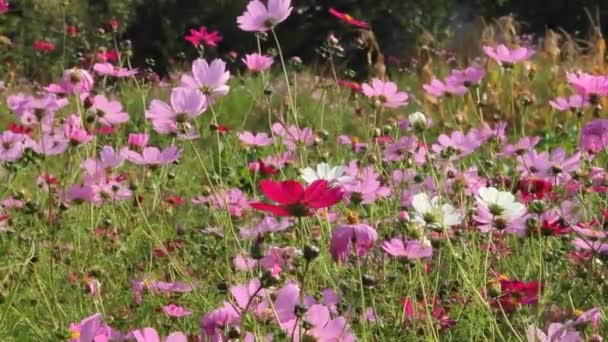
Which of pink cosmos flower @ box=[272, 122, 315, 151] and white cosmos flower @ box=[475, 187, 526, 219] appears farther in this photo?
pink cosmos flower @ box=[272, 122, 315, 151]

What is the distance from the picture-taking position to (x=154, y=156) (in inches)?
64.3

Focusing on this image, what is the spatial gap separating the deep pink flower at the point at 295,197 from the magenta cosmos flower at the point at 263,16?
2.30 ft

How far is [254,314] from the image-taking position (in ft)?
4.00

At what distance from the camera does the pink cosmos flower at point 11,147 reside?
176 centimetres

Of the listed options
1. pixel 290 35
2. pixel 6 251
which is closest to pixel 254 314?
pixel 6 251

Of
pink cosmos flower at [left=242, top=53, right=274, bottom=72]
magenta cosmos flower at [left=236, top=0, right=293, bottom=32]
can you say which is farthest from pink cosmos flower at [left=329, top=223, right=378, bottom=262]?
pink cosmos flower at [left=242, top=53, right=274, bottom=72]

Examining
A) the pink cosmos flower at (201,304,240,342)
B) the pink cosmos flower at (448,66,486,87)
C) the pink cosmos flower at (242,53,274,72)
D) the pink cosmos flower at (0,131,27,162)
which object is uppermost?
the pink cosmos flower at (201,304,240,342)

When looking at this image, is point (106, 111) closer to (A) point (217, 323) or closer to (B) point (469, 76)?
(B) point (469, 76)

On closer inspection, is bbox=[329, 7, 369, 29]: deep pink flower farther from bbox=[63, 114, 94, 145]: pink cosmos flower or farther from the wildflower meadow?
bbox=[63, 114, 94, 145]: pink cosmos flower

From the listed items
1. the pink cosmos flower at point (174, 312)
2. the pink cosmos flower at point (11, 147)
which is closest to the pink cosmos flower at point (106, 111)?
the pink cosmos flower at point (11, 147)

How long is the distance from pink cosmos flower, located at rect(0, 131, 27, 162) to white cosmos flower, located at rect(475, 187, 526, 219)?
0.86 meters

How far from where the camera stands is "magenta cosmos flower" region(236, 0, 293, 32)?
1.64 meters

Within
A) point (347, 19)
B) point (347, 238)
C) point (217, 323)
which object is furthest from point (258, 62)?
point (217, 323)

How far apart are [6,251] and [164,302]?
1.61 ft
